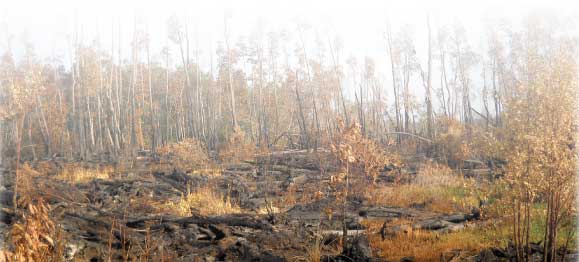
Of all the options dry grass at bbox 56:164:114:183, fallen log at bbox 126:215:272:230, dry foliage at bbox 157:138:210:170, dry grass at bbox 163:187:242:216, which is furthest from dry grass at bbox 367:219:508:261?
dry foliage at bbox 157:138:210:170

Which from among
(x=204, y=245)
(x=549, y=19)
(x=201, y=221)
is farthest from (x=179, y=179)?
(x=549, y=19)

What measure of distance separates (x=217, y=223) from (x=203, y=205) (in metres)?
2.70

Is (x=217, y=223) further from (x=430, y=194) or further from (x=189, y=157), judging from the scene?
(x=189, y=157)

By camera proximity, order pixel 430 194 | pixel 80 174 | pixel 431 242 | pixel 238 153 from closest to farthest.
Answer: pixel 431 242 < pixel 430 194 < pixel 80 174 < pixel 238 153

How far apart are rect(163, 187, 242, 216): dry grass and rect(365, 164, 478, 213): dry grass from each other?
4055 mm

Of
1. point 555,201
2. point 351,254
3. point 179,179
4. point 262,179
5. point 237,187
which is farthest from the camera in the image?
point 262,179

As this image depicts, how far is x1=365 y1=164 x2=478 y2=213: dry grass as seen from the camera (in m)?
11.0

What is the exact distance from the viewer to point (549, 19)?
4062 cm

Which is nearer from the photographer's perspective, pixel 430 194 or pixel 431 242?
pixel 431 242

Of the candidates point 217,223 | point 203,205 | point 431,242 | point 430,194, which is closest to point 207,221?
point 217,223

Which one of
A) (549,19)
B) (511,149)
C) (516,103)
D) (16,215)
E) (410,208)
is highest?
(549,19)

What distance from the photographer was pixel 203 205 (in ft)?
35.0

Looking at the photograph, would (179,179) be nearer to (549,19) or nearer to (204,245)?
(204,245)

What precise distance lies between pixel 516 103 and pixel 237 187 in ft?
29.7
